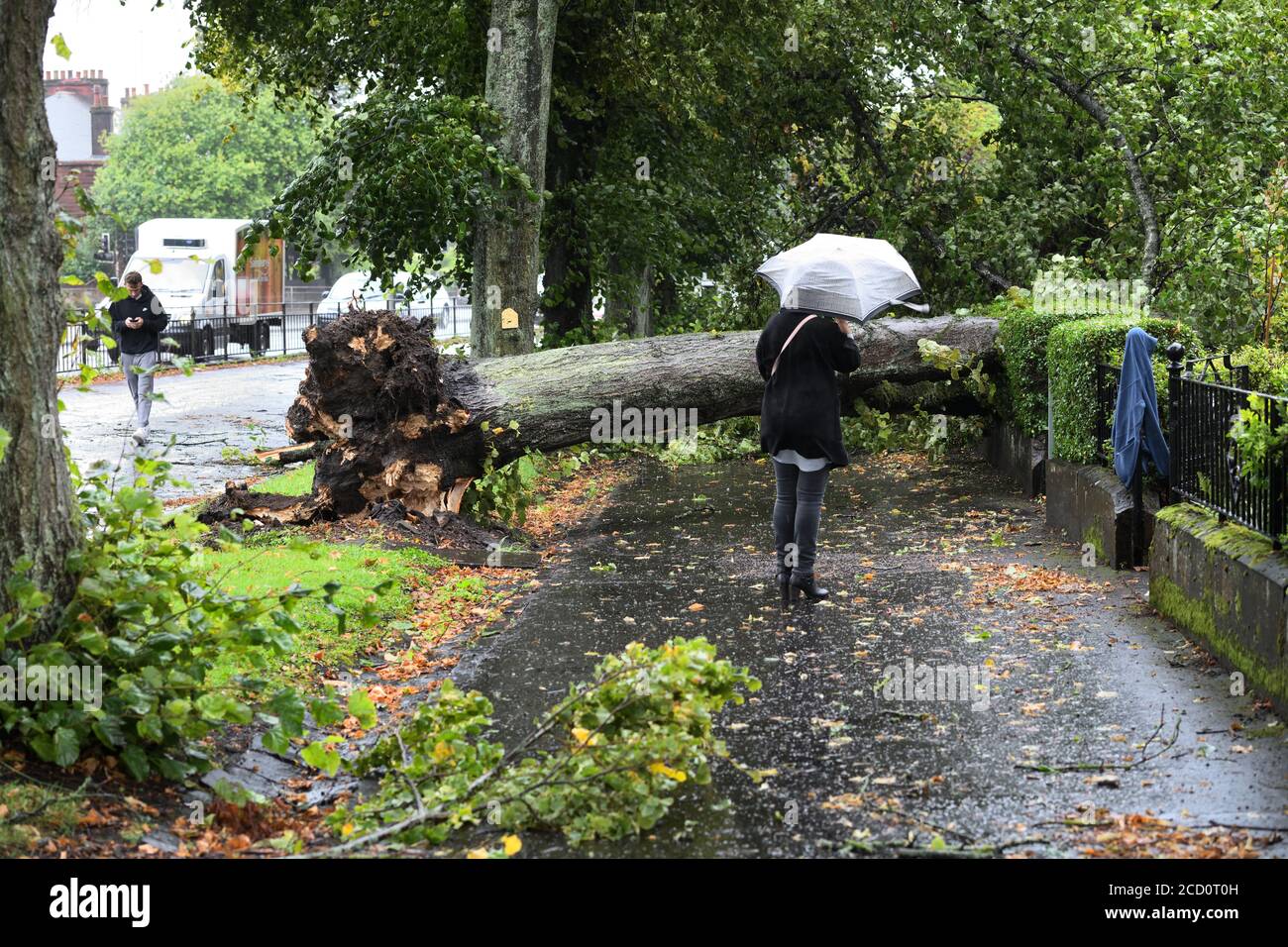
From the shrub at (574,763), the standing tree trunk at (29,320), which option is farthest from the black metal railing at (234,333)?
the shrub at (574,763)

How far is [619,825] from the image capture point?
480cm

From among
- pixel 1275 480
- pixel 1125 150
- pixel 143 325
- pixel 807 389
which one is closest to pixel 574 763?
pixel 1275 480

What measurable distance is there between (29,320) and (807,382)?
4564 millimetres

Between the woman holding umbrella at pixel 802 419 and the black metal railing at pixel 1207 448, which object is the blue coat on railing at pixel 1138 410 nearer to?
the black metal railing at pixel 1207 448

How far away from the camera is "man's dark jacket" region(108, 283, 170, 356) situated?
16.3 metres

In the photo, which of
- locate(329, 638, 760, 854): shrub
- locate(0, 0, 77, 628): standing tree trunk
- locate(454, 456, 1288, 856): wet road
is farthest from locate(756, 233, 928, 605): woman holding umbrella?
locate(0, 0, 77, 628): standing tree trunk

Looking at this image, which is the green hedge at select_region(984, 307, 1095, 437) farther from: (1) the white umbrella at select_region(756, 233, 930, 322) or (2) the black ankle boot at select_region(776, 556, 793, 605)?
(2) the black ankle boot at select_region(776, 556, 793, 605)

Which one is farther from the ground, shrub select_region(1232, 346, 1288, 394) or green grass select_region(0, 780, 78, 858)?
shrub select_region(1232, 346, 1288, 394)

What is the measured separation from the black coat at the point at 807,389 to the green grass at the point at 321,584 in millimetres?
2450

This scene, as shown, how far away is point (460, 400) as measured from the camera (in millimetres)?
11406

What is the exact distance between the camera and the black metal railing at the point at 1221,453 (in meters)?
6.55

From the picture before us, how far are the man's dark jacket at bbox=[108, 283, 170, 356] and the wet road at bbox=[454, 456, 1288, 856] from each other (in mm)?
7144

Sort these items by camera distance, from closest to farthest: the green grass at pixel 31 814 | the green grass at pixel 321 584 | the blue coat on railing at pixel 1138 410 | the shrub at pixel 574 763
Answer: the green grass at pixel 31 814 < the shrub at pixel 574 763 < the green grass at pixel 321 584 < the blue coat on railing at pixel 1138 410
